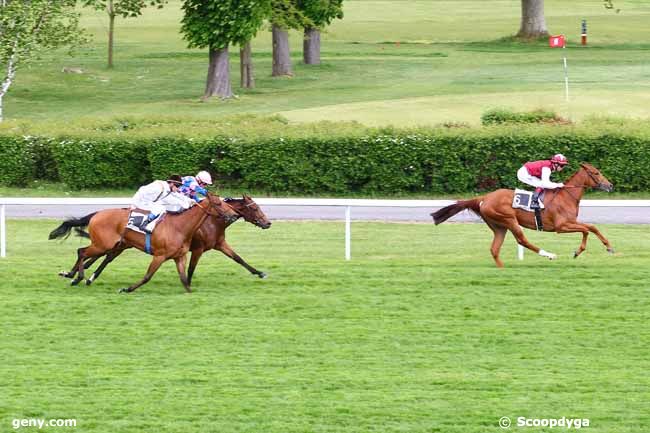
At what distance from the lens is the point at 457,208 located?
1352 centimetres

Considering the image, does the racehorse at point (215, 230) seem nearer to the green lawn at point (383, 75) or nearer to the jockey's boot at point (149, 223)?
the jockey's boot at point (149, 223)

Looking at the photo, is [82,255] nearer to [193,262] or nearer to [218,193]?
[193,262]

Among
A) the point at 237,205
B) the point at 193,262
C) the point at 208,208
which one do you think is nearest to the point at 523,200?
the point at 237,205

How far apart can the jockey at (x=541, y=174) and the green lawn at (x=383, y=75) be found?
1153 cm

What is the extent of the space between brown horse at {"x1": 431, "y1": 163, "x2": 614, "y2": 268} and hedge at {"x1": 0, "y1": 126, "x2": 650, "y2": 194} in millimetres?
6207

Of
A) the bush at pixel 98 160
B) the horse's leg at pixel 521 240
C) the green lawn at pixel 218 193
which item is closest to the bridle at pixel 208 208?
the horse's leg at pixel 521 240

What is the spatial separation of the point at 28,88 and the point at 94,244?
24.0m

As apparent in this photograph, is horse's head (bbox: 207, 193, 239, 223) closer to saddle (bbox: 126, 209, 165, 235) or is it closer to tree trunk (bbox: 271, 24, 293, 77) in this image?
saddle (bbox: 126, 209, 165, 235)

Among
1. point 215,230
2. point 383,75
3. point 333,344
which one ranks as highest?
point 383,75

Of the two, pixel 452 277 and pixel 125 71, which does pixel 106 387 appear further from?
pixel 125 71

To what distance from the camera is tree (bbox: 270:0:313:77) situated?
30.7 metres

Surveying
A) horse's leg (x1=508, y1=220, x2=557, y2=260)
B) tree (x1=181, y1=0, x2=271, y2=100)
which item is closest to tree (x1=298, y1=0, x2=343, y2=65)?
tree (x1=181, y1=0, x2=271, y2=100)

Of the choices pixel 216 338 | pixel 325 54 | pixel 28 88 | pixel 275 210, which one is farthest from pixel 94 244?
pixel 325 54

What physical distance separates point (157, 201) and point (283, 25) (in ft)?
63.1
